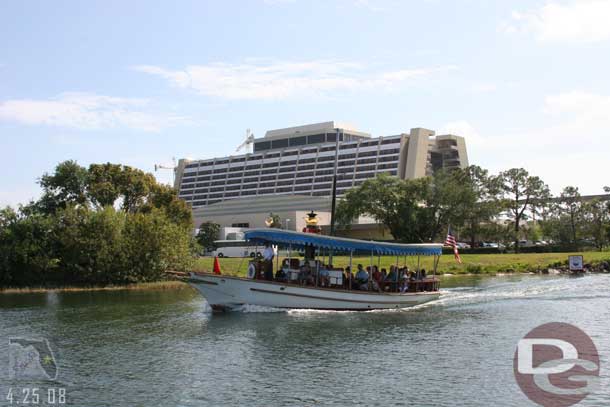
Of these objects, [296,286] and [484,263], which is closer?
[296,286]

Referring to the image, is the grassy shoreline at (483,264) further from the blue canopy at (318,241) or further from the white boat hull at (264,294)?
the white boat hull at (264,294)

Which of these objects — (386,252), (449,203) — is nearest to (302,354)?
(386,252)

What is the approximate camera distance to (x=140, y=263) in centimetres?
5703

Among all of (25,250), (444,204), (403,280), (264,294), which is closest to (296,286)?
(264,294)

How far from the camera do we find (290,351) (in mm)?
25734

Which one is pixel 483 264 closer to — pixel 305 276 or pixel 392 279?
pixel 392 279

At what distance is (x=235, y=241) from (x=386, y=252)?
6803 centimetres

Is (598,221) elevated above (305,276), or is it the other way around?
(598,221)

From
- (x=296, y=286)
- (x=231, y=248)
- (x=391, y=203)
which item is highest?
(x=391, y=203)

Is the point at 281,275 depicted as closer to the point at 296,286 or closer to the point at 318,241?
the point at 296,286

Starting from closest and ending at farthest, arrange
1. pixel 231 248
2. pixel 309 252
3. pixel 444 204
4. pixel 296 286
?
pixel 296 286, pixel 309 252, pixel 444 204, pixel 231 248

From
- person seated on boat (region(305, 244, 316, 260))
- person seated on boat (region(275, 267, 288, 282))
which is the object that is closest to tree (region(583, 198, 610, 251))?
person seated on boat (region(305, 244, 316, 260))

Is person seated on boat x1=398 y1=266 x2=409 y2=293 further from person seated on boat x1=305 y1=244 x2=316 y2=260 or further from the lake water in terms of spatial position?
person seated on boat x1=305 y1=244 x2=316 y2=260

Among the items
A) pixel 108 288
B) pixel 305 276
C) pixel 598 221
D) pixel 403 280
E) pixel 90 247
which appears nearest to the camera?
pixel 305 276
